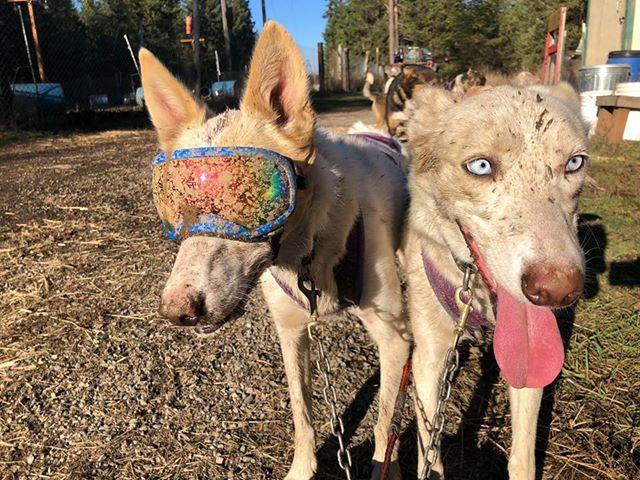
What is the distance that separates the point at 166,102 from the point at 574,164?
4.88 ft

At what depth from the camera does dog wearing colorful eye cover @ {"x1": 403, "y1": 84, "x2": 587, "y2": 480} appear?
140cm

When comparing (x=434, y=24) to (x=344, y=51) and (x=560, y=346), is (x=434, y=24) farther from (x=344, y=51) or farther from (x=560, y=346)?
(x=560, y=346)

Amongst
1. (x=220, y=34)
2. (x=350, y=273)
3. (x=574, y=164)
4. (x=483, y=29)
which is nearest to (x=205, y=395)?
(x=350, y=273)

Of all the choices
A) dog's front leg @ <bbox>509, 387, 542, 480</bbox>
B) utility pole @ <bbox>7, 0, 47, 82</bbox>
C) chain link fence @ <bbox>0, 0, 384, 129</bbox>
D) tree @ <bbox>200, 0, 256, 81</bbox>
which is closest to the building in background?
chain link fence @ <bbox>0, 0, 384, 129</bbox>

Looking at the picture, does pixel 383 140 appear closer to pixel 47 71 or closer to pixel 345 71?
pixel 47 71

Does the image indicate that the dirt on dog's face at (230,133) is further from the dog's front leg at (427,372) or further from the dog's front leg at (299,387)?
the dog's front leg at (427,372)

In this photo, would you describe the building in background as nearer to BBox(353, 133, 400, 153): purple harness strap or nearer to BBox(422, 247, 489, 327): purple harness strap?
BBox(353, 133, 400, 153): purple harness strap

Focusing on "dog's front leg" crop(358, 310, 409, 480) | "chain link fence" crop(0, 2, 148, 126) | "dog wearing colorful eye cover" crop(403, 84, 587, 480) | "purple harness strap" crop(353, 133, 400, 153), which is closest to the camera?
"dog wearing colorful eye cover" crop(403, 84, 587, 480)

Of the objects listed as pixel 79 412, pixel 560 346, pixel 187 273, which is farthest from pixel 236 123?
pixel 79 412

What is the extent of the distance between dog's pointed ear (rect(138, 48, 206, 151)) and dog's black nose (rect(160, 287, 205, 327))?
2.05 feet

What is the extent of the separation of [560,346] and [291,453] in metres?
1.35

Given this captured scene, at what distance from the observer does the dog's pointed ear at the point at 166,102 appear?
1794 millimetres

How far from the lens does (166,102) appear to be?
1.86m

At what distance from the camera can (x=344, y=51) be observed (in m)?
29.5
